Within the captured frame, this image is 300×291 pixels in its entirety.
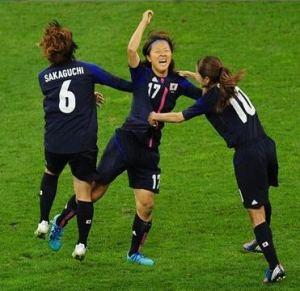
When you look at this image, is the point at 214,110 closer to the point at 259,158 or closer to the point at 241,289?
the point at 259,158

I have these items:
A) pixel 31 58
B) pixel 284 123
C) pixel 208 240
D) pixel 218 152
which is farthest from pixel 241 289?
pixel 31 58

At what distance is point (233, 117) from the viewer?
12055 mm

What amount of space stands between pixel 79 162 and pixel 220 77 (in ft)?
6.03

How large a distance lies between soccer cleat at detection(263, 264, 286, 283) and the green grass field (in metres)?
0.11

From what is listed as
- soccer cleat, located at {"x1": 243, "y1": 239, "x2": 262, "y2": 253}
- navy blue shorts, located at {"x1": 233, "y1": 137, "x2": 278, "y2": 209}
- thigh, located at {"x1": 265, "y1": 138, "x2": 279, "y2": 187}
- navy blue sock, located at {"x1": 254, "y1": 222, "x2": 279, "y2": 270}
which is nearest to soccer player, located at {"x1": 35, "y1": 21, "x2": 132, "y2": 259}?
navy blue shorts, located at {"x1": 233, "y1": 137, "x2": 278, "y2": 209}

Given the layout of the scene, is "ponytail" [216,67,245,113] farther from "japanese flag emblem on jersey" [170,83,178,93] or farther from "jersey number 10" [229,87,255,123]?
"japanese flag emblem on jersey" [170,83,178,93]

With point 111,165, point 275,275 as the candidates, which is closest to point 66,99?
point 111,165

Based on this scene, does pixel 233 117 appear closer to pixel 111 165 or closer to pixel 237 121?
pixel 237 121

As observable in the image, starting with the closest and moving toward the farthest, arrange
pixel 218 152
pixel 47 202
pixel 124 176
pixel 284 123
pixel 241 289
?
pixel 241 289, pixel 47 202, pixel 124 176, pixel 218 152, pixel 284 123

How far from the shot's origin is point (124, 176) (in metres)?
17.7

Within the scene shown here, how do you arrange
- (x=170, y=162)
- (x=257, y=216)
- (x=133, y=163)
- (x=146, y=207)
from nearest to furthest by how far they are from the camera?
1. (x=257, y=216)
2. (x=133, y=163)
3. (x=146, y=207)
4. (x=170, y=162)

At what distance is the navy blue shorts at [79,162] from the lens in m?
12.5

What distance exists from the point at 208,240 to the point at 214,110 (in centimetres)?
272

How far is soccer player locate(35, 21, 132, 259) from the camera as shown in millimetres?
12188
